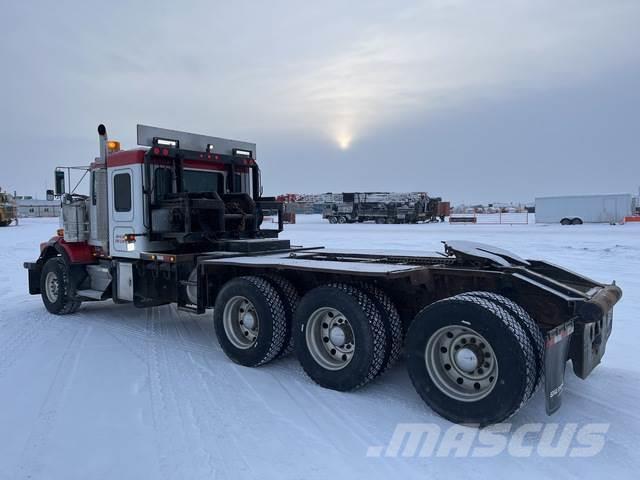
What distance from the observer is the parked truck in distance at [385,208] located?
4634 cm

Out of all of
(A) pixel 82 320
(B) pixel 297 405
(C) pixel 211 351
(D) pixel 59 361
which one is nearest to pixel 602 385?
(B) pixel 297 405

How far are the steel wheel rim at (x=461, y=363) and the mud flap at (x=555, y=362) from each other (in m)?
Answer: 0.38

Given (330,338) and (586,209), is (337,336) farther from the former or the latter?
(586,209)

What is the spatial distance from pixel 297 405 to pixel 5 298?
28.0 feet

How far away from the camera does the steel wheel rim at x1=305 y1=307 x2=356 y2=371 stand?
5.05 meters

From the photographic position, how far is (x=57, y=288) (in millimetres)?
8688

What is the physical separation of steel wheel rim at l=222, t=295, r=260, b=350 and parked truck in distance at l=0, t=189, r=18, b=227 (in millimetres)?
45940

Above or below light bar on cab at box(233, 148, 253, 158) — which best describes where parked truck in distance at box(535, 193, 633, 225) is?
below

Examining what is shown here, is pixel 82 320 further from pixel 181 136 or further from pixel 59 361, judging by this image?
pixel 181 136

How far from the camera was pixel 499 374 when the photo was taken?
12.9ft

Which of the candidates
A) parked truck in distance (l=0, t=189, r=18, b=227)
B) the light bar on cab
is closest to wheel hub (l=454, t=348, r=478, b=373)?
the light bar on cab

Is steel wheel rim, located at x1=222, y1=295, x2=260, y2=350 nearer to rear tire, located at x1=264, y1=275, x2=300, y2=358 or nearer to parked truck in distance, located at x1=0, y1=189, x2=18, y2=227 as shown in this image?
rear tire, located at x1=264, y1=275, x2=300, y2=358

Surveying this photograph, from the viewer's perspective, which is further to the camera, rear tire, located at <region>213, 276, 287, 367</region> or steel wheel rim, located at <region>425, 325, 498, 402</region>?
rear tire, located at <region>213, 276, 287, 367</region>

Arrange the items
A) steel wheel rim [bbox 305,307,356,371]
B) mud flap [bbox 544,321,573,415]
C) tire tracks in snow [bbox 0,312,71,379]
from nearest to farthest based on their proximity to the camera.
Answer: mud flap [bbox 544,321,573,415] → steel wheel rim [bbox 305,307,356,371] → tire tracks in snow [bbox 0,312,71,379]
